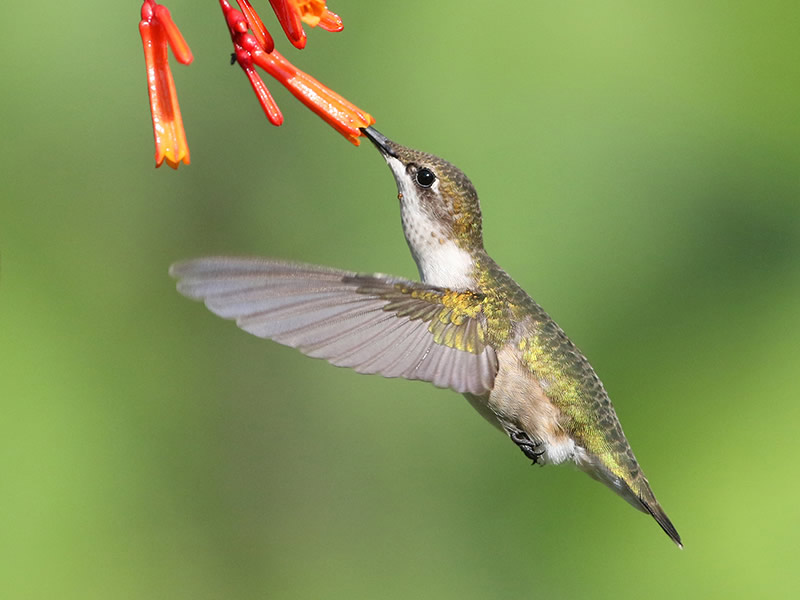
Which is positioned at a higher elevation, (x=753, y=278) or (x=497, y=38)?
(x=497, y=38)

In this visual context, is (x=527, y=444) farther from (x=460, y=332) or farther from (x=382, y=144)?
(x=382, y=144)

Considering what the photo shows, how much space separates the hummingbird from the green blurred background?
29.0 inches

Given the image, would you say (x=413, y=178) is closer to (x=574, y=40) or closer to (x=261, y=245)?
(x=261, y=245)

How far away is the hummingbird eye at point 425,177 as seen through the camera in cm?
260

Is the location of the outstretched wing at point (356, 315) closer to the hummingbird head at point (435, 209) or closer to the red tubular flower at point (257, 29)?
the hummingbird head at point (435, 209)

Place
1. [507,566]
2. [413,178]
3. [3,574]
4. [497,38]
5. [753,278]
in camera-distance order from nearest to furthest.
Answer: [413,178], [3,574], [507,566], [753,278], [497,38]

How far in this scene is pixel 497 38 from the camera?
4.01 meters

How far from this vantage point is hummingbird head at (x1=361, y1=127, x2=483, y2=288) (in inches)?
103

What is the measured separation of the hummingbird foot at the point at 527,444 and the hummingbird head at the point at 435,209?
41cm

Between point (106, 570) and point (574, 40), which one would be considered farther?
point (574, 40)

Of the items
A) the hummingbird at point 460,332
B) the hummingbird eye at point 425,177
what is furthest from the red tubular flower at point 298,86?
the hummingbird eye at point 425,177

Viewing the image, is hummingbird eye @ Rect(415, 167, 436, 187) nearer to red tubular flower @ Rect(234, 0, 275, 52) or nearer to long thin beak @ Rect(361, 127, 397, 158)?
long thin beak @ Rect(361, 127, 397, 158)

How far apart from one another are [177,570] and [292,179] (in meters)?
1.39

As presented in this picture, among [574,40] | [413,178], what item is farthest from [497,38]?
[413,178]
